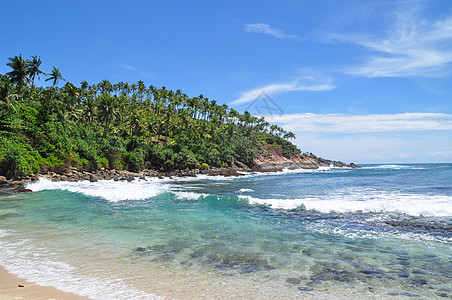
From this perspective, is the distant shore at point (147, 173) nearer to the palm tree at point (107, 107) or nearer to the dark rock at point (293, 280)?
the palm tree at point (107, 107)

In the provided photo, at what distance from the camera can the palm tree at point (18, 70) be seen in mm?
45875

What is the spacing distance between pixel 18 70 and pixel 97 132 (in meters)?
17.4

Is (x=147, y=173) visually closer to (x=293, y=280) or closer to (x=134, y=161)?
(x=134, y=161)

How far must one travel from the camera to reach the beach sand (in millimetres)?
5355

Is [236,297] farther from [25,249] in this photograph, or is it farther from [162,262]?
[25,249]

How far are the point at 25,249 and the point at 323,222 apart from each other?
12667mm

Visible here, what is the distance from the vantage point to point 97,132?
58.0 metres

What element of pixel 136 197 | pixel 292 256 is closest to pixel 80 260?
pixel 292 256

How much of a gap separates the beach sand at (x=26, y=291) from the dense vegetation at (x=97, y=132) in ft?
113

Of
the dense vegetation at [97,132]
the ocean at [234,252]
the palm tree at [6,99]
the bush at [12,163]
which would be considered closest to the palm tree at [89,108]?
the dense vegetation at [97,132]

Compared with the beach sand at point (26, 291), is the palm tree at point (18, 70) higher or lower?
higher

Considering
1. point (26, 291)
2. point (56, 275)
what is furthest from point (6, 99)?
point (26, 291)

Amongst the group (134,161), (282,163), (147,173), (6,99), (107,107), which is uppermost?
(107,107)

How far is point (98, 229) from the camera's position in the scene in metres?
11.8
